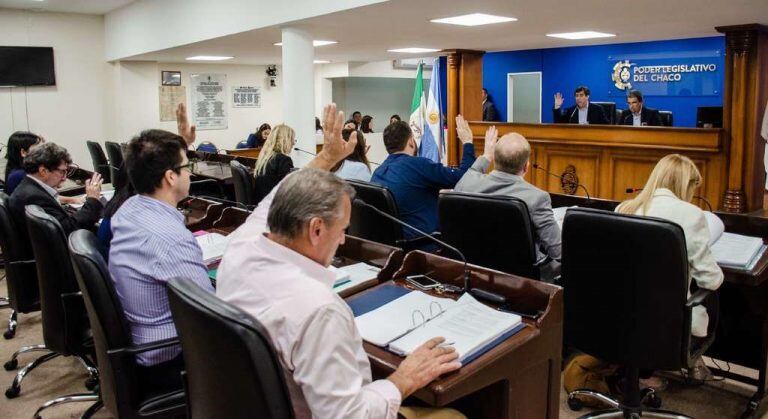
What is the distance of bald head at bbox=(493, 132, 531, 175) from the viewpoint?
3068 mm

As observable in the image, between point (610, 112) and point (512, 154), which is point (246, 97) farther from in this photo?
point (512, 154)

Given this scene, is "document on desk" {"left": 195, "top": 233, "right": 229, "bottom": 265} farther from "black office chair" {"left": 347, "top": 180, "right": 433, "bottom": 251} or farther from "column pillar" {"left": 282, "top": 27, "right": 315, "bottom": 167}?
"column pillar" {"left": 282, "top": 27, "right": 315, "bottom": 167}

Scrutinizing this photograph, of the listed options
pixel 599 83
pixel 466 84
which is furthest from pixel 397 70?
pixel 466 84

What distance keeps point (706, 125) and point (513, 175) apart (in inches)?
147

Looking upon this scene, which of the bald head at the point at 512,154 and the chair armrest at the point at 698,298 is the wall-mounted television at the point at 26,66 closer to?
the bald head at the point at 512,154

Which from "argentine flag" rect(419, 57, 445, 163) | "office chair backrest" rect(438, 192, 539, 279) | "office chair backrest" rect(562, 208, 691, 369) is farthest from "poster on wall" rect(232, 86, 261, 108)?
"office chair backrest" rect(562, 208, 691, 369)

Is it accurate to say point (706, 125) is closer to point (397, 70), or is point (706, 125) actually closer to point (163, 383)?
point (163, 383)

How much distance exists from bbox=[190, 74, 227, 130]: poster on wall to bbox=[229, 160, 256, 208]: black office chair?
5.88 m

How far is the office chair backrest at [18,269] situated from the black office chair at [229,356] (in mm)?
2098

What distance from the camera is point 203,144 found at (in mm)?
9805

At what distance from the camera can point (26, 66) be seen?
862cm

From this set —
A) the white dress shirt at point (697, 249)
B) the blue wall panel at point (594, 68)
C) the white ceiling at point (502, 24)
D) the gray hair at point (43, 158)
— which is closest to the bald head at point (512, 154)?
the white dress shirt at point (697, 249)

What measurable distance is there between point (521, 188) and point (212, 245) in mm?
1412

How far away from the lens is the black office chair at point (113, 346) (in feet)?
6.17
